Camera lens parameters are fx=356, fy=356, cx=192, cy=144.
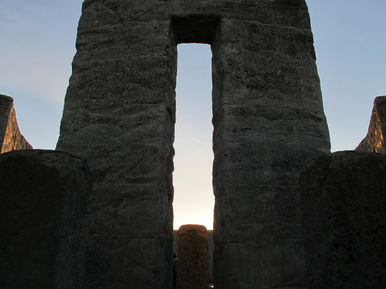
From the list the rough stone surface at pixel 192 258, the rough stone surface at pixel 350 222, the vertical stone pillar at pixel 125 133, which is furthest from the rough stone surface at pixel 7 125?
the rough stone surface at pixel 350 222

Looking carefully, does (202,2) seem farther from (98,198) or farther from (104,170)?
(98,198)

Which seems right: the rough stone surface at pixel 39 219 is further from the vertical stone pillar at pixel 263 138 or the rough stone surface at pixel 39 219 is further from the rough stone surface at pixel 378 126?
the rough stone surface at pixel 378 126

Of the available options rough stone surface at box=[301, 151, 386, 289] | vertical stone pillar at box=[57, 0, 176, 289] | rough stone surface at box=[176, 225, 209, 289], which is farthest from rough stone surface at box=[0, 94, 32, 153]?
rough stone surface at box=[301, 151, 386, 289]

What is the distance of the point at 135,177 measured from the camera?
109 inches

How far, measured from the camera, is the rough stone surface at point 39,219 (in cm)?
129

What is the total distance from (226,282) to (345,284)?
4.68ft

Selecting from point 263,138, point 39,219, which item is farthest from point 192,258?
point 39,219

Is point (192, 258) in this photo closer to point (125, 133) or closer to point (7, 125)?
point (7, 125)

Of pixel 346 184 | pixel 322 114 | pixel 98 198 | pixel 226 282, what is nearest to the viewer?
pixel 346 184

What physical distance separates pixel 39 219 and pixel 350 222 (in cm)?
116

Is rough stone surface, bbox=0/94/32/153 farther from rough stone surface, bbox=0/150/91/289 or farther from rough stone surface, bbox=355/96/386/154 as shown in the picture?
rough stone surface, bbox=355/96/386/154

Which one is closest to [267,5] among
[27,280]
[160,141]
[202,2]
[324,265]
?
[202,2]

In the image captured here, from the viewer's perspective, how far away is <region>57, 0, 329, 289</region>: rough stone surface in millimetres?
2578

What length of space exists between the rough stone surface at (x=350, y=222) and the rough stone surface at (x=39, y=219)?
98 centimetres
